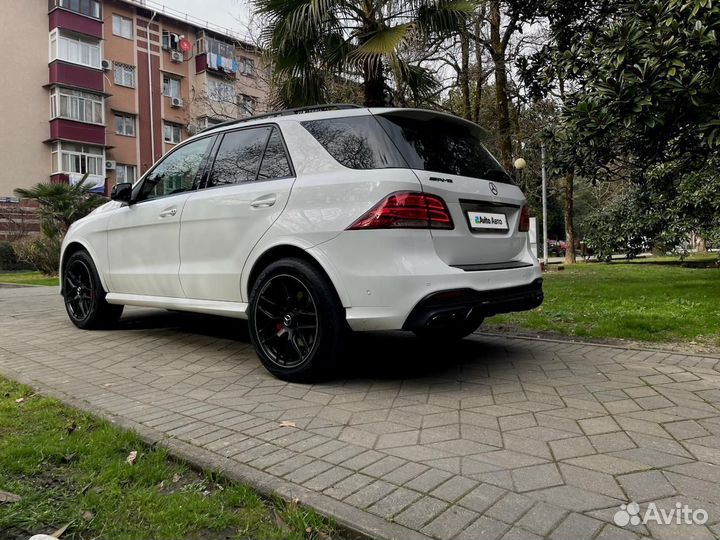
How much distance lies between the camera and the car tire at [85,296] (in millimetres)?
5855

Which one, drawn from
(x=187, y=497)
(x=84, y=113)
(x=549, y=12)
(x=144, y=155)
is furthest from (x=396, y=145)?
(x=144, y=155)

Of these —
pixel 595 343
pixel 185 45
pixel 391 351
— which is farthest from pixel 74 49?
pixel 595 343

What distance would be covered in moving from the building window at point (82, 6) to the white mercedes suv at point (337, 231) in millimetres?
30788

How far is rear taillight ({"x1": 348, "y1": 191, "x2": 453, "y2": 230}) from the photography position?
3291 millimetres

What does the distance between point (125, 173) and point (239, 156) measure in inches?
1252

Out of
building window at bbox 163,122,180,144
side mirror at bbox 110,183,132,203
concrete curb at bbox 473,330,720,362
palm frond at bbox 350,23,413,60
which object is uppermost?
building window at bbox 163,122,180,144

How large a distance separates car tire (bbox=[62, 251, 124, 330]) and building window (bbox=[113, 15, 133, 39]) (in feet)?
104

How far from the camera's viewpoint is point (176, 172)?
4996 millimetres

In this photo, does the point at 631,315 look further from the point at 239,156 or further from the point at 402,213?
the point at 239,156

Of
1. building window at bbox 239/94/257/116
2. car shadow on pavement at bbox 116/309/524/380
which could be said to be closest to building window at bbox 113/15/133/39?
building window at bbox 239/94/257/116

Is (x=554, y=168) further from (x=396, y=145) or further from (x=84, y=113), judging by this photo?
(x=84, y=113)

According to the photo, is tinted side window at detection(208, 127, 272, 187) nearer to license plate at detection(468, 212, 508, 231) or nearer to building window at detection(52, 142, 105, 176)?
license plate at detection(468, 212, 508, 231)

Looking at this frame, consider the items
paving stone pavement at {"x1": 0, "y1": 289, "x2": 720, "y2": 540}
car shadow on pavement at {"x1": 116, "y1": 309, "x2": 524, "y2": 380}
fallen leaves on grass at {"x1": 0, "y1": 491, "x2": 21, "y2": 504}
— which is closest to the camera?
paving stone pavement at {"x1": 0, "y1": 289, "x2": 720, "y2": 540}

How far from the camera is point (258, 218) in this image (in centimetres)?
393
